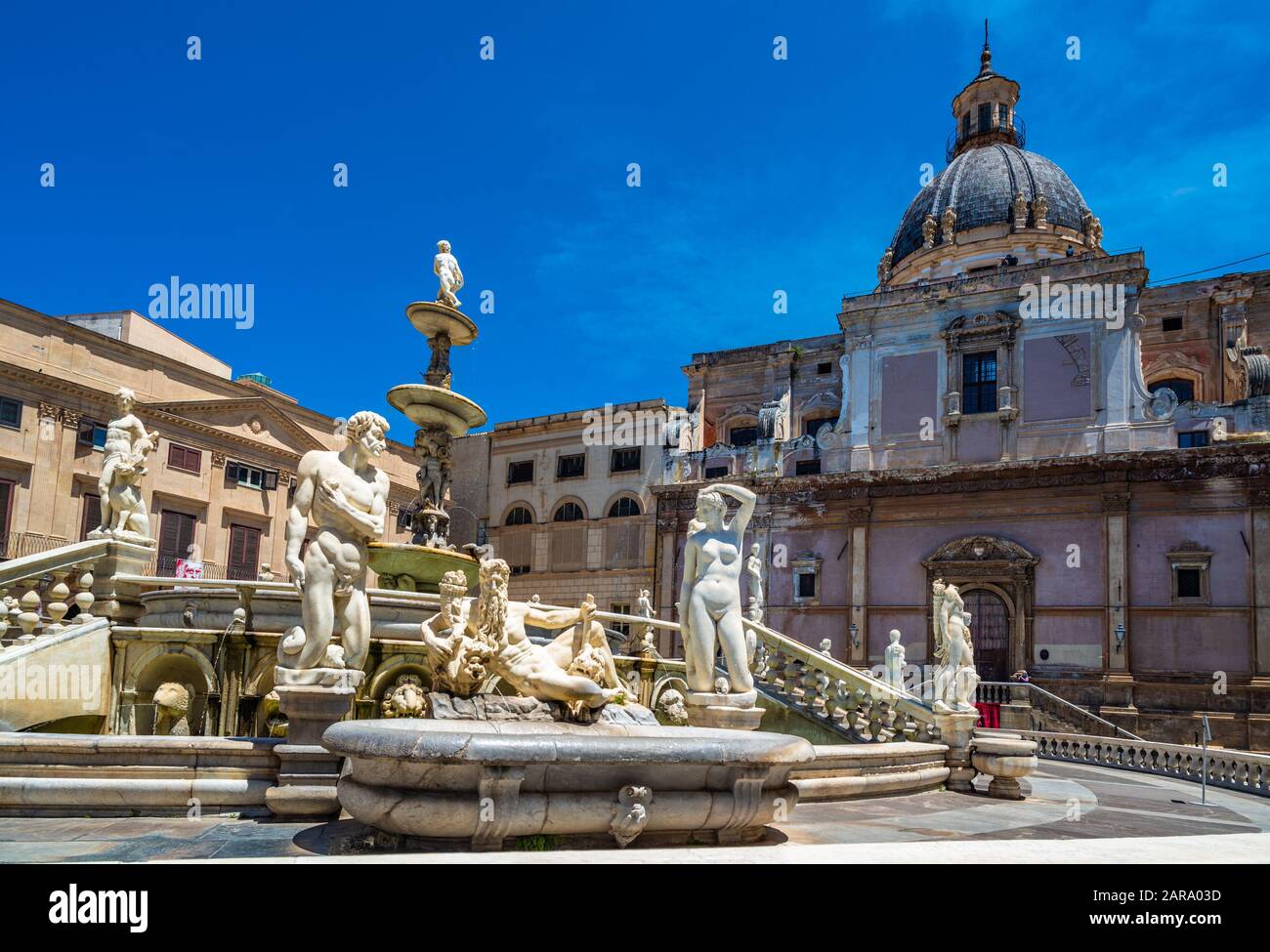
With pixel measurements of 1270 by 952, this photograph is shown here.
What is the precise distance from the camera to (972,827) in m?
8.03

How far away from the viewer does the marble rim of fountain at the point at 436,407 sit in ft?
53.3

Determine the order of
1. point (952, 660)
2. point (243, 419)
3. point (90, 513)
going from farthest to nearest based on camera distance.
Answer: point (243, 419) → point (90, 513) → point (952, 660)

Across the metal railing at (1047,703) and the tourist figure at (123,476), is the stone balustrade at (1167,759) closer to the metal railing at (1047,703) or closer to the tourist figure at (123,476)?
the metal railing at (1047,703)

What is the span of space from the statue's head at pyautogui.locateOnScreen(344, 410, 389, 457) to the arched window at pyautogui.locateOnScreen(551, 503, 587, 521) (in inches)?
1267

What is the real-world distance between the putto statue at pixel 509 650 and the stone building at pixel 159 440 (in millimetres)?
18129

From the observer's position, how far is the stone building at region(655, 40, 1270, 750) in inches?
1020

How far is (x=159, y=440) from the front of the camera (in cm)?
3225

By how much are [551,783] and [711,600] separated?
4.34 meters
